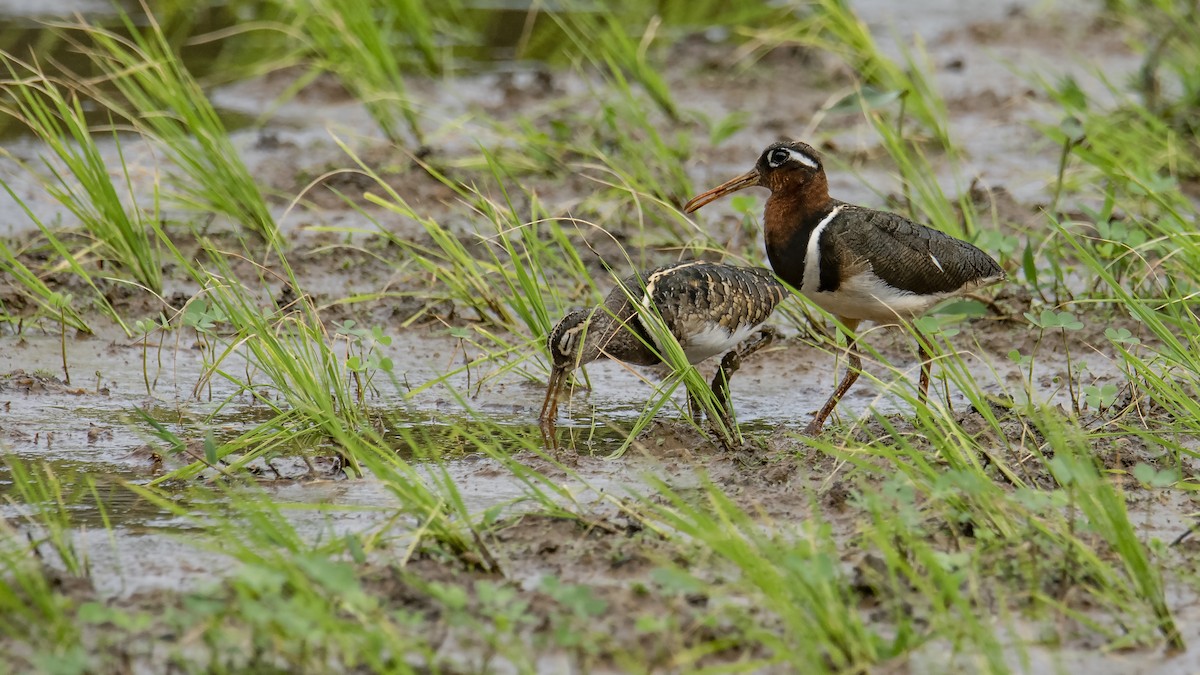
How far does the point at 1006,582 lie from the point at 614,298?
7.02 feet

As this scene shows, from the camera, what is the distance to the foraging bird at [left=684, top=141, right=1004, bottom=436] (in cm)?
567

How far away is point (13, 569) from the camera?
3.59 meters

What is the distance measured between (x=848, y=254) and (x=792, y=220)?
304 mm

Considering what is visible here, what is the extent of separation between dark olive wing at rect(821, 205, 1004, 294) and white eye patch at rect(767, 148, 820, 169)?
9.3 inches

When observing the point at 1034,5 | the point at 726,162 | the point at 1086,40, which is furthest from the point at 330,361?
the point at 1034,5

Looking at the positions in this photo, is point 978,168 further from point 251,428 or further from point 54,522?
point 54,522

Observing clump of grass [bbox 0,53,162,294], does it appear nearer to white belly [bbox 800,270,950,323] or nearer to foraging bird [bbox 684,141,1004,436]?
foraging bird [bbox 684,141,1004,436]

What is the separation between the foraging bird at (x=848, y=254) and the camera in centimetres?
567

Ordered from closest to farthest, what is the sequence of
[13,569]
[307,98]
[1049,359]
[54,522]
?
[13,569]
[54,522]
[1049,359]
[307,98]

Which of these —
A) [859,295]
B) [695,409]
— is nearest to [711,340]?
[695,409]

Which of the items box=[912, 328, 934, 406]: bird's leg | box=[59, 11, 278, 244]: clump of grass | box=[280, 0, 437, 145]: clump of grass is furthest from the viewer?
box=[280, 0, 437, 145]: clump of grass

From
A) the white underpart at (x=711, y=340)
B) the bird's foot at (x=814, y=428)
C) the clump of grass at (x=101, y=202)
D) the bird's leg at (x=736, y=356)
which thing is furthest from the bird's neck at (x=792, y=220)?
the clump of grass at (x=101, y=202)

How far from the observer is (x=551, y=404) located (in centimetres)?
562

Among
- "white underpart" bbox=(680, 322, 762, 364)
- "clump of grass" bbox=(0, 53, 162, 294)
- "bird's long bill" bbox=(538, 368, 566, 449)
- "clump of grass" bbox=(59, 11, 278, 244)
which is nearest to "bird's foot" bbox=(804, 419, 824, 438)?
"white underpart" bbox=(680, 322, 762, 364)
